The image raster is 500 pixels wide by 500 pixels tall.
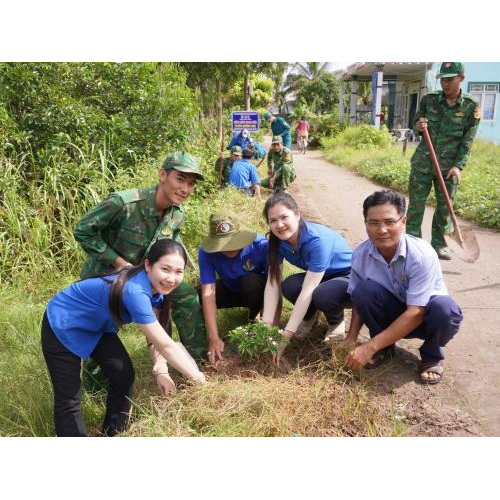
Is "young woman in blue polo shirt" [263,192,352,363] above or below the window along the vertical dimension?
below

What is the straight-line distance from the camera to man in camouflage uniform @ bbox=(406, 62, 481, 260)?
4805 mm

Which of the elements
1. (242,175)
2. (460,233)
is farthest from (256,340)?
(242,175)

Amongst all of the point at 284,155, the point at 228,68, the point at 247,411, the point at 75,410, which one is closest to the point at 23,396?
the point at 75,410

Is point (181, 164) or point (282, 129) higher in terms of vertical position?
point (181, 164)

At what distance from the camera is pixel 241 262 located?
10.8 feet

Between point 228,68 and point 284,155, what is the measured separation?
2.99 metres

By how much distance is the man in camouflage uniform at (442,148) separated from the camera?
480 centimetres

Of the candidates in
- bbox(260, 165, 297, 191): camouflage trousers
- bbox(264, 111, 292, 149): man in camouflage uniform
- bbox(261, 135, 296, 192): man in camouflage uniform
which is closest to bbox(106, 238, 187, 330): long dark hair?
bbox(261, 135, 296, 192): man in camouflage uniform

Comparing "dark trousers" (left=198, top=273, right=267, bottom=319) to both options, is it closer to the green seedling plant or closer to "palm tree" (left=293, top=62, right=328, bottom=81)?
the green seedling plant

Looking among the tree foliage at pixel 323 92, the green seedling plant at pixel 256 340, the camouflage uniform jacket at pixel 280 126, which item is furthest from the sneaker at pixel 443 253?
the tree foliage at pixel 323 92

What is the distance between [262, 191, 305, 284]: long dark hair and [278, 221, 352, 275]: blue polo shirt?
0.04 m

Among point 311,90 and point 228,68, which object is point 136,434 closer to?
point 228,68

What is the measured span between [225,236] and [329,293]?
0.76 m

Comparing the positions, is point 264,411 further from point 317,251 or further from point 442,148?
point 442,148
